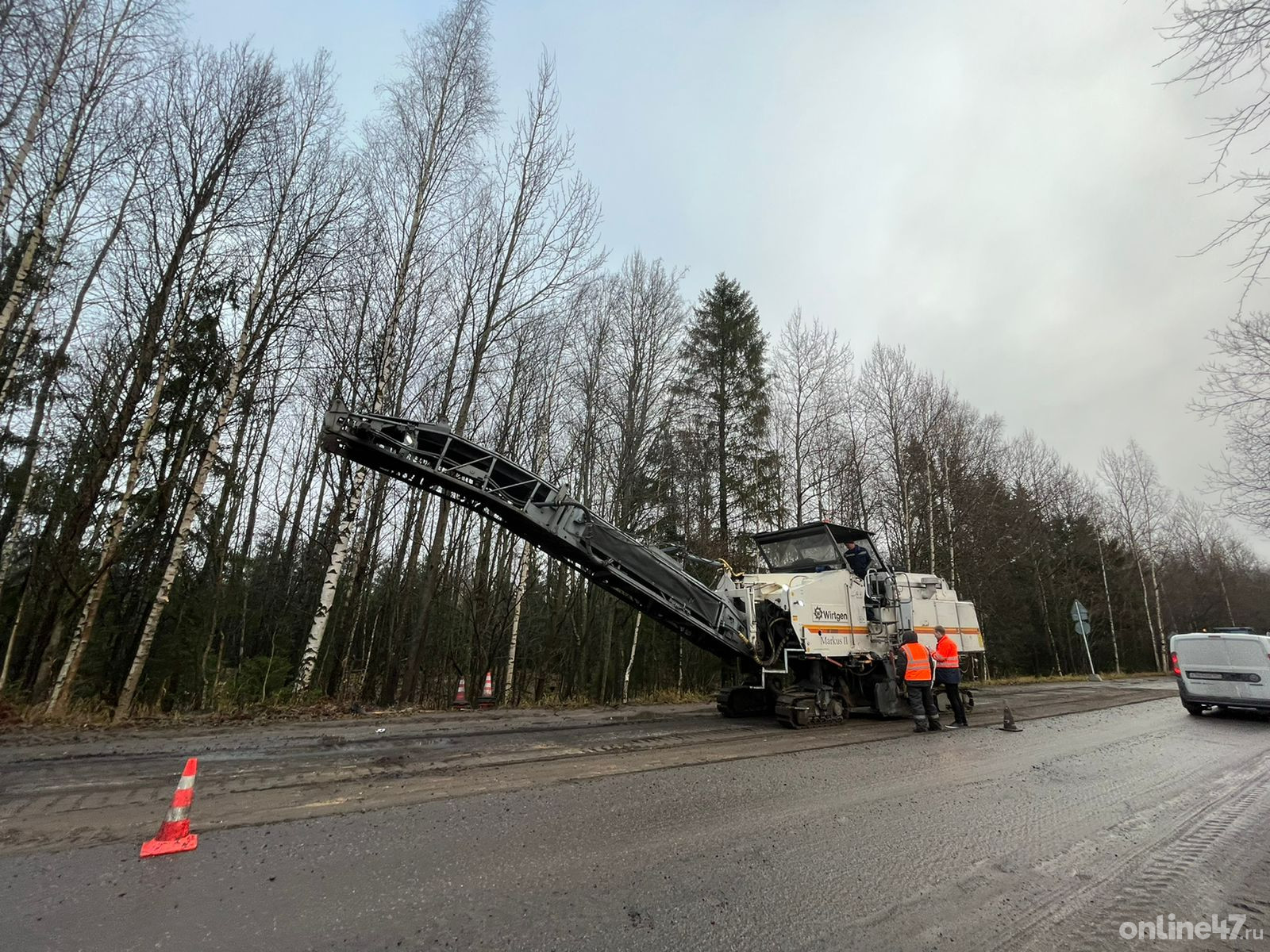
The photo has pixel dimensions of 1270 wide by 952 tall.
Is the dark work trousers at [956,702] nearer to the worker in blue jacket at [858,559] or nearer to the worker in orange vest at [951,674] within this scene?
the worker in orange vest at [951,674]

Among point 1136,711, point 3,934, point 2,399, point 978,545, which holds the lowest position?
point 3,934

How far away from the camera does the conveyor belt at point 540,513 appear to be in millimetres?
7773

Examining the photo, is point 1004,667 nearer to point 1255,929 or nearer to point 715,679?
point 715,679

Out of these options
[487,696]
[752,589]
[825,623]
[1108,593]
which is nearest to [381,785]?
[752,589]

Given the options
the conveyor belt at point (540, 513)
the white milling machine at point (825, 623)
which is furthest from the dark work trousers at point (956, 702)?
the conveyor belt at point (540, 513)

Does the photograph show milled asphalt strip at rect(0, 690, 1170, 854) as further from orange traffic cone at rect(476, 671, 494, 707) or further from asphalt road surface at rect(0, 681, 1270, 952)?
orange traffic cone at rect(476, 671, 494, 707)

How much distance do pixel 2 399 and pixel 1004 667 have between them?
42.2 metres

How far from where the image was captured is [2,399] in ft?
29.1

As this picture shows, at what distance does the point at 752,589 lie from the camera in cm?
1022

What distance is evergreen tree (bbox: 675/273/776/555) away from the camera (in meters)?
Answer: 20.6

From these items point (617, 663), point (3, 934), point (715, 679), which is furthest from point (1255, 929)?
point (715, 679)

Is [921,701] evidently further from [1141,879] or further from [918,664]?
[1141,879]

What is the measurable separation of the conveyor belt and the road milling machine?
19 millimetres

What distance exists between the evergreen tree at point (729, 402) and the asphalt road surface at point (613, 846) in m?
13.3
